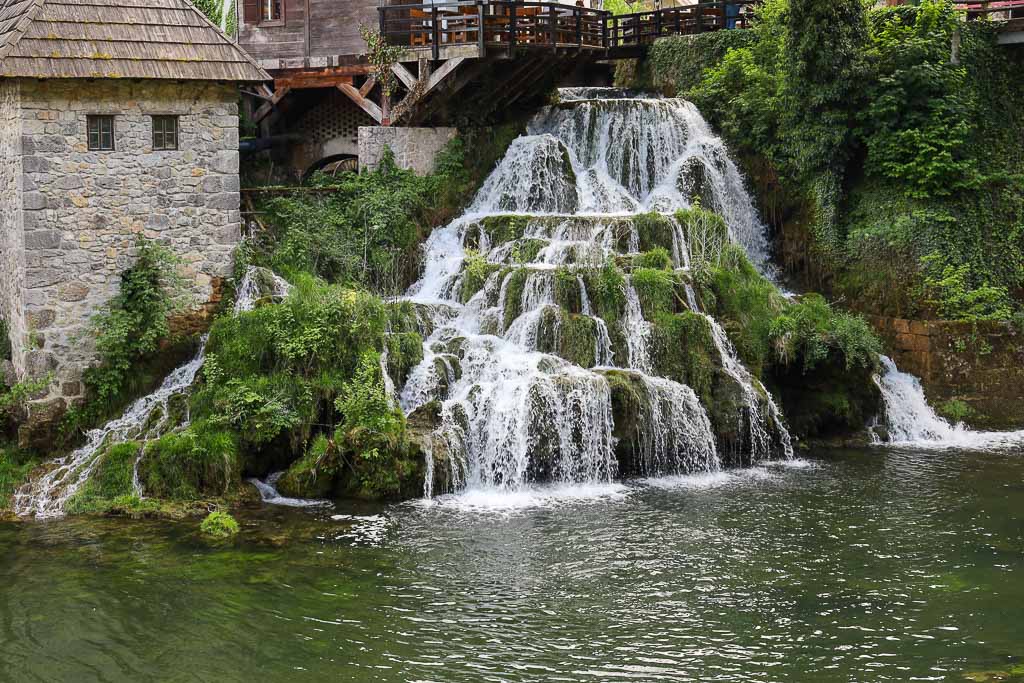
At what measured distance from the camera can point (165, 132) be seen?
1784 centimetres

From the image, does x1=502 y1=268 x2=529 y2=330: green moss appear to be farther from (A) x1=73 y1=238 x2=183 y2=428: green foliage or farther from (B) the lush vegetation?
(B) the lush vegetation

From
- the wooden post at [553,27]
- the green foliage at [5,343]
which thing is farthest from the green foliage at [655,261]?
the green foliage at [5,343]

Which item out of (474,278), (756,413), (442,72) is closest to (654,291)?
(756,413)

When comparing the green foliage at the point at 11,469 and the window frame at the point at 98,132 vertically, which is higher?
the window frame at the point at 98,132

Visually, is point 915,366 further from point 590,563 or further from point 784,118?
point 590,563

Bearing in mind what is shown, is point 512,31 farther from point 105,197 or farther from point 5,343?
point 5,343

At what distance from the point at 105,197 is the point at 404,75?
704 centimetres

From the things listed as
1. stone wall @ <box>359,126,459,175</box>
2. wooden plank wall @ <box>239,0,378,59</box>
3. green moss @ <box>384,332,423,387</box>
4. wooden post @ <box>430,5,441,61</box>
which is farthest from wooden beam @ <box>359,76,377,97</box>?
green moss @ <box>384,332,423,387</box>

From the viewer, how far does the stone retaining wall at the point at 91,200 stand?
55.3 feet

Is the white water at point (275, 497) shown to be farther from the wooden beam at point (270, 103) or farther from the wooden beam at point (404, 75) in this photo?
the wooden beam at point (270, 103)

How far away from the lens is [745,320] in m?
19.0

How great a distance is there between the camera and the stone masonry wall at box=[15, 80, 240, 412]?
16859 millimetres

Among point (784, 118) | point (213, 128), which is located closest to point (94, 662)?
point (213, 128)

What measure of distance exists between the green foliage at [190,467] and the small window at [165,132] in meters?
4.39
